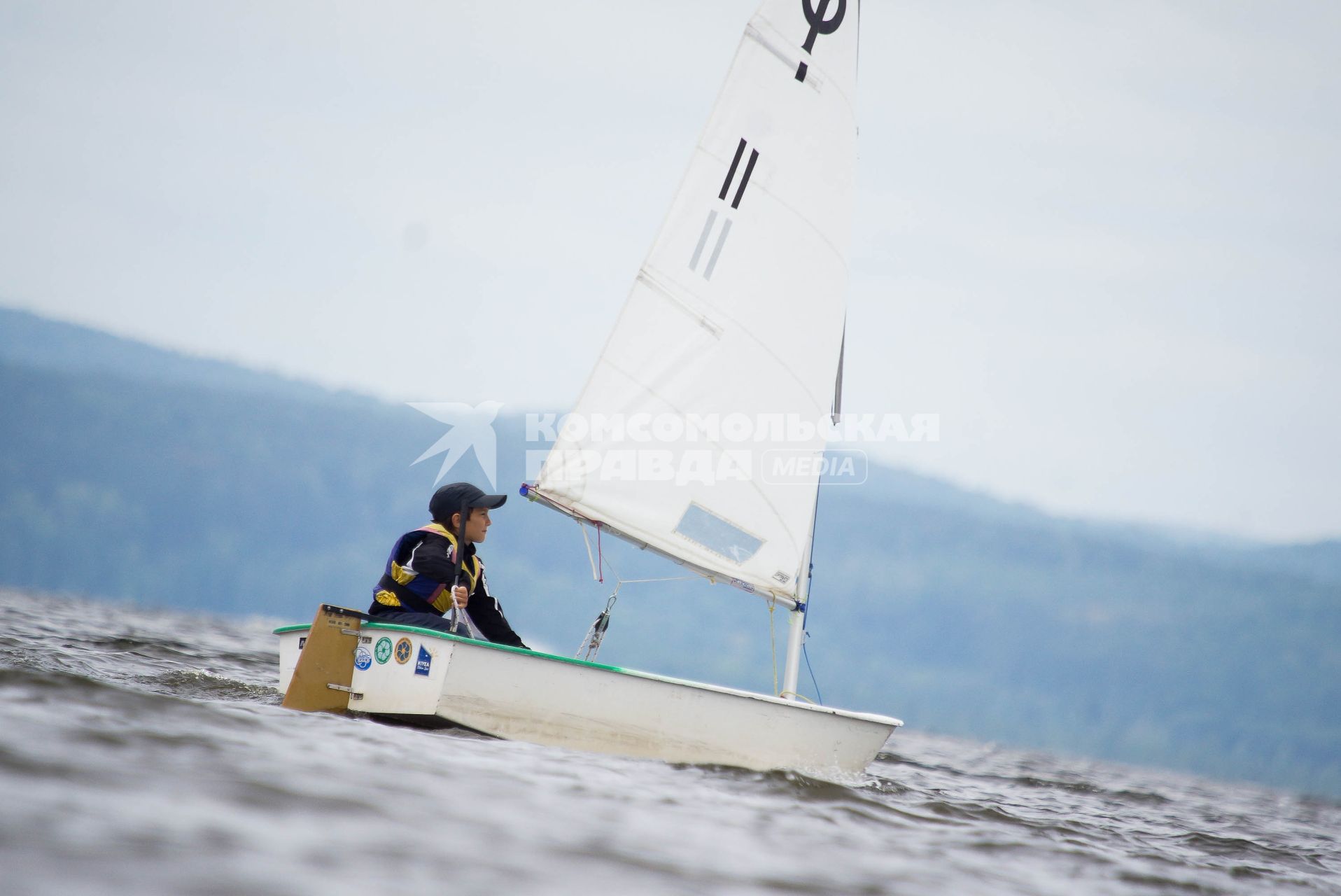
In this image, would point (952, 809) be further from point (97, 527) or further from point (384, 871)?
point (97, 527)

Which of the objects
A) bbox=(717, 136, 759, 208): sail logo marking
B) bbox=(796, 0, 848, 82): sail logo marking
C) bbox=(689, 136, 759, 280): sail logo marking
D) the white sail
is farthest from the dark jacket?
bbox=(796, 0, 848, 82): sail logo marking

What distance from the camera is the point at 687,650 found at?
393ft

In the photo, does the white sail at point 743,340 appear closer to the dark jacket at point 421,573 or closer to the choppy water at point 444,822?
the dark jacket at point 421,573

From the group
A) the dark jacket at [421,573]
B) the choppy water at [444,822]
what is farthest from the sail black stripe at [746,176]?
the choppy water at [444,822]

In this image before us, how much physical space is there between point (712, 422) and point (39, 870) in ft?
17.8

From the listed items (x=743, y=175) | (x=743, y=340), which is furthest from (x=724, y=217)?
(x=743, y=340)

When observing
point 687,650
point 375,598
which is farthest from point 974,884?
point 687,650

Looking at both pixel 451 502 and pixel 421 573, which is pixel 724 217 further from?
pixel 421 573

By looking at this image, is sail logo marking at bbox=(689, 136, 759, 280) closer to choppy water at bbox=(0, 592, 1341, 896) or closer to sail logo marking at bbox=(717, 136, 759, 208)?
sail logo marking at bbox=(717, 136, 759, 208)

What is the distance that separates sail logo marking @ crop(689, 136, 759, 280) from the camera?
7.39 m

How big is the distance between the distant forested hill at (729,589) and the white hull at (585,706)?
99.4 meters

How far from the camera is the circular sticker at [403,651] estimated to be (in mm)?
5797

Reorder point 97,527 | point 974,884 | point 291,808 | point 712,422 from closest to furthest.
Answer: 1. point 291,808
2. point 974,884
3. point 712,422
4. point 97,527

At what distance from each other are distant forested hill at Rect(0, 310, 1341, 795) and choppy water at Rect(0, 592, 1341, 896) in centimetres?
10002
